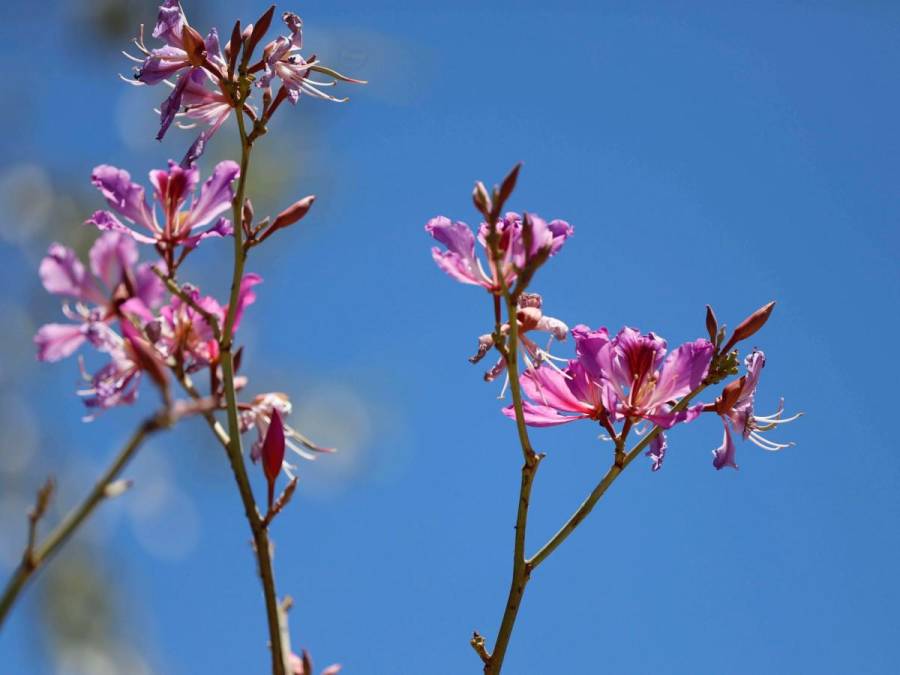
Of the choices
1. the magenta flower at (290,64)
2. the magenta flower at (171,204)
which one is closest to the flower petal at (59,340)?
the magenta flower at (171,204)

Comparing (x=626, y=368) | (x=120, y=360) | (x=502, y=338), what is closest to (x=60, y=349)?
(x=120, y=360)

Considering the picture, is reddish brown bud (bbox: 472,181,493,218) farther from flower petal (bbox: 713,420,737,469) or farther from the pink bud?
flower petal (bbox: 713,420,737,469)

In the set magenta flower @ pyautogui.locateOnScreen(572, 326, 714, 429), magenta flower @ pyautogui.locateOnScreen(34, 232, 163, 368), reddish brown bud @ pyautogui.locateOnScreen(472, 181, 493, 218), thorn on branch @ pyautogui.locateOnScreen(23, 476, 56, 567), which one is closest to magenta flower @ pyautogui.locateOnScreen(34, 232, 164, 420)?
magenta flower @ pyautogui.locateOnScreen(34, 232, 163, 368)

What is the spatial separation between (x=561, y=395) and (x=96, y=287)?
0.37 meters

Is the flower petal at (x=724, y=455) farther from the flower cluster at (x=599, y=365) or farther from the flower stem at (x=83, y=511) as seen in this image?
the flower stem at (x=83, y=511)

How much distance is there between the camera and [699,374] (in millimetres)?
808

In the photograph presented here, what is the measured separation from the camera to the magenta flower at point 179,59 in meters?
0.81

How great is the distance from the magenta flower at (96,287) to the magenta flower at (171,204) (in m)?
0.13

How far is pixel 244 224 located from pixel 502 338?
20cm

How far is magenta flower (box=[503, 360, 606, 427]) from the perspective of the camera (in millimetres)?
827

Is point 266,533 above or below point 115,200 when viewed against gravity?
below

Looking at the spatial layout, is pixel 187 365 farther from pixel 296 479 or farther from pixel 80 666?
pixel 80 666

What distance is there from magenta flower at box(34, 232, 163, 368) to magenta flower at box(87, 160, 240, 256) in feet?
0.43

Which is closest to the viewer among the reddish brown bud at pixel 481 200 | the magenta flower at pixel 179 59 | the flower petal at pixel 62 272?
the flower petal at pixel 62 272
